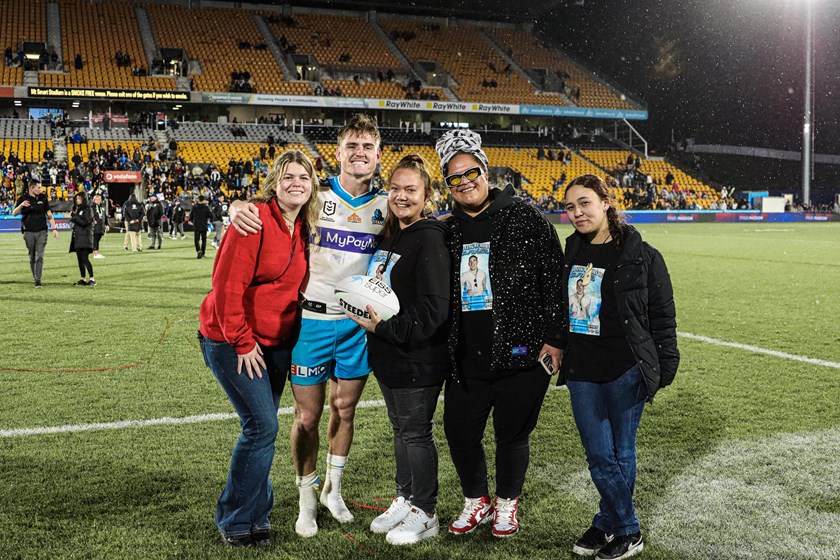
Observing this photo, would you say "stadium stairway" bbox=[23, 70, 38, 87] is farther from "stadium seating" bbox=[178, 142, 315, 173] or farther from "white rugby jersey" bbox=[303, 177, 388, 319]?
"white rugby jersey" bbox=[303, 177, 388, 319]

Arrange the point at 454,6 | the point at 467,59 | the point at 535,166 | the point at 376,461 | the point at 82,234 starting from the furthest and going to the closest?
the point at 454,6 → the point at 467,59 → the point at 535,166 → the point at 82,234 → the point at 376,461

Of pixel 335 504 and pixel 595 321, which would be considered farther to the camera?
pixel 335 504

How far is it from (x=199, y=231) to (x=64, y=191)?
1868 centimetres

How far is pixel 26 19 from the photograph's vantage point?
1820 inches

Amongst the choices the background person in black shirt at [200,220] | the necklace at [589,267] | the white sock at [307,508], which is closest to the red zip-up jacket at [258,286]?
the white sock at [307,508]

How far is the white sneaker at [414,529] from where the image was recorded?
3.49 meters

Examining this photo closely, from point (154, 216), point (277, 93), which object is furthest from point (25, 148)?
point (154, 216)

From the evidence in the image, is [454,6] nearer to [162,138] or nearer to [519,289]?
[162,138]

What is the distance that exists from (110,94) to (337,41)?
1652 centimetres

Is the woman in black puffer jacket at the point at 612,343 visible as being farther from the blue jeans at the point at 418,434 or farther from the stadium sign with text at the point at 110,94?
the stadium sign with text at the point at 110,94

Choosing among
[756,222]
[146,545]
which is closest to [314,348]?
[146,545]

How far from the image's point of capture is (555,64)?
56656 millimetres

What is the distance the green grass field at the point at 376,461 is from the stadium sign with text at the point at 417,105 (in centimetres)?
3734

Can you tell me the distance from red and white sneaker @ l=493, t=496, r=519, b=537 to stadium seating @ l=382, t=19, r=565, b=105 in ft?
158
